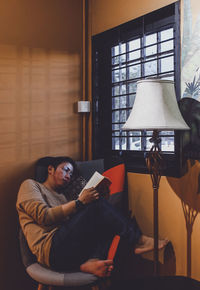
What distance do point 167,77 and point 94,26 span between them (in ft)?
3.21

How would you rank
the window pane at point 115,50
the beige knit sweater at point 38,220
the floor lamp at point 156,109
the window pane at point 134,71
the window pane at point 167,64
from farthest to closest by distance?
the window pane at point 115,50, the window pane at point 134,71, the window pane at point 167,64, the beige knit sweater at point 38,220, the floor lamp at point 156,109

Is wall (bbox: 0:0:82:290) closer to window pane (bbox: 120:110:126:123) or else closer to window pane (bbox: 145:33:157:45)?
window pane (bbox: 120:110:126:123)

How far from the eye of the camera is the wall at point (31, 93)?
2.39 metres

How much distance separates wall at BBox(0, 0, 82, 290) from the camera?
2.39 metres

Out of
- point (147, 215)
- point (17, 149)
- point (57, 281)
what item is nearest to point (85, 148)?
point (17, 149)

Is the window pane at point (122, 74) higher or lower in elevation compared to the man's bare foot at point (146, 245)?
higher

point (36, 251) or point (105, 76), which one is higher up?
point (105, 76)

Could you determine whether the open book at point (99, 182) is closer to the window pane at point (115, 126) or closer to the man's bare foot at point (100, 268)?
the man's bare foot at point (100, 268)

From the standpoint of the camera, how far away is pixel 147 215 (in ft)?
7.55

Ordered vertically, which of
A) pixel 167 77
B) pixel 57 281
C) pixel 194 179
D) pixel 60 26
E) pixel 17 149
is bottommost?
pixel 57 281

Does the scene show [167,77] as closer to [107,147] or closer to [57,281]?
[107,147]

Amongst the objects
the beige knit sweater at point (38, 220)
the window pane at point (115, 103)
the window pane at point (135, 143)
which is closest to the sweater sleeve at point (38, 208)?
the beige knit sweater at point (38, 220)

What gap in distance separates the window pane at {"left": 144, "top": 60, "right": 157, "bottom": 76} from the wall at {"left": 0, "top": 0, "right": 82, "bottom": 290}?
72 cm

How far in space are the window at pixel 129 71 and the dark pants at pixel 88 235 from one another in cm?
52
